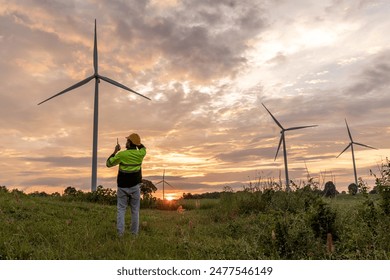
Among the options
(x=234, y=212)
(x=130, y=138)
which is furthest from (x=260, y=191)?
(x=130, y=138)

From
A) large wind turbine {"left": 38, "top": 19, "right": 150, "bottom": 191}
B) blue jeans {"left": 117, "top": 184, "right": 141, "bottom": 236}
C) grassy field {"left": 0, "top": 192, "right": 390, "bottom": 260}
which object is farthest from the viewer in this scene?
large wind turbine {"left": 38, "top": 19, "right": 150, "bottom": 191}

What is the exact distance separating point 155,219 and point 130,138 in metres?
6.47

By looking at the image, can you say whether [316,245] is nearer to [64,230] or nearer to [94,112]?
[64,230]

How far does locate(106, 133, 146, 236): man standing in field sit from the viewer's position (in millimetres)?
12789

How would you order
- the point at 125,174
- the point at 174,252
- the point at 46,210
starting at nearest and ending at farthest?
the point at 174,252
the point at 125,174
the point at 46,210

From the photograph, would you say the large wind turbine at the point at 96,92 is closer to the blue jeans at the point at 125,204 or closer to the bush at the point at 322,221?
the blue jeans at the point at 125,204

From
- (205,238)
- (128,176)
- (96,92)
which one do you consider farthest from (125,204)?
(96,92)

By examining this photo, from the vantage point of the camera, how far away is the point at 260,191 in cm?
2073

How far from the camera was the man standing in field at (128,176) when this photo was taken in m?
12.8

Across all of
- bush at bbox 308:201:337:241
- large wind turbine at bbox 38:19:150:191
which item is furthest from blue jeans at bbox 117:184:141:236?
large wind turbine at bbox 38:19:150:191

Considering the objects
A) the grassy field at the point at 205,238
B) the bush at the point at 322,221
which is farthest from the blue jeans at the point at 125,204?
the bush at the point at 322,221

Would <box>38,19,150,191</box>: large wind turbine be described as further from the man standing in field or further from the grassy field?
the man standing in field

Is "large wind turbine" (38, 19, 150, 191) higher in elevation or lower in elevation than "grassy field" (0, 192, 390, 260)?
higher

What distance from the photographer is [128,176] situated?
1291 centimetres
